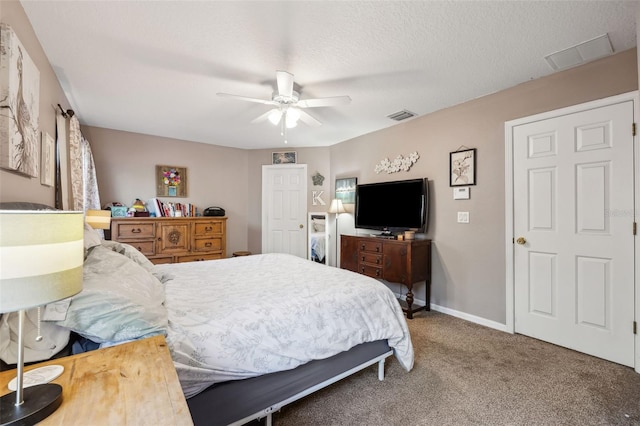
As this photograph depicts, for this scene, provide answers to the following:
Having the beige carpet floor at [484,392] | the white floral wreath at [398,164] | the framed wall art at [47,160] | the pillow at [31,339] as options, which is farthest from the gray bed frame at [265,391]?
the white floral wreath at [398,164]

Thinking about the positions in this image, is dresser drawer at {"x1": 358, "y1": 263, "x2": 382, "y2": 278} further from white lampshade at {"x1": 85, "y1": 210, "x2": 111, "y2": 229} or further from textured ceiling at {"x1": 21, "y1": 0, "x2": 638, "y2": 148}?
white lampshade at {"x1": 85, "y1": 210, "x2": 111, "y2": 229}

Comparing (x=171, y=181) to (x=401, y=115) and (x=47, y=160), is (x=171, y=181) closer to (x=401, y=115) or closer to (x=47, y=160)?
(x=47, y=160)

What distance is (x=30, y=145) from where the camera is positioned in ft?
5.32

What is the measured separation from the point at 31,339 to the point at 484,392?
93.5 inches

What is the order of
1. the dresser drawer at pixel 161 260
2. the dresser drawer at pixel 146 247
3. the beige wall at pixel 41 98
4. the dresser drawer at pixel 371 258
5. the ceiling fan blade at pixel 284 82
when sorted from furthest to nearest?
the dresser drawer at pixel 161 260
the dresser drawer at pixel 146 247
the dresser drawer at pixel 371 258
the ceiling fan blade at pixel 284 82
the beige wall at pixel 41 98

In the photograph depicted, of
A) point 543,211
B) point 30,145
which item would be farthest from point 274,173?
point 543,211

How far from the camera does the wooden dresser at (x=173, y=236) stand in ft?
12.0

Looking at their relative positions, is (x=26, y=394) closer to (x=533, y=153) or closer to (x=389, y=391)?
(x=389, y=391)

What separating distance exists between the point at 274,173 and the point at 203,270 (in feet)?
9.75

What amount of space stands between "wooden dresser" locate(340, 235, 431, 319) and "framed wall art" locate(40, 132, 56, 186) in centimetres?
309

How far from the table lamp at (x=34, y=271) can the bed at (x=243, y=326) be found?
344mm

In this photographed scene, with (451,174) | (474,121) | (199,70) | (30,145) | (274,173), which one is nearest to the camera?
(30,145)

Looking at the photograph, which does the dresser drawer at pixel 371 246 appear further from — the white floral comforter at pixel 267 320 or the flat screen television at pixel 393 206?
the white floral comforter at pixel 267 320

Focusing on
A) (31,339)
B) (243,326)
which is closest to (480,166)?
(243,326)
